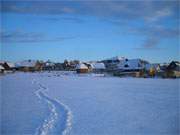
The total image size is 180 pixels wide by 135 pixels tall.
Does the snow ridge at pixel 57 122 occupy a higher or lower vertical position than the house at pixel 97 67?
lower

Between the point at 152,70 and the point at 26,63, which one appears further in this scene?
the point at 26,63

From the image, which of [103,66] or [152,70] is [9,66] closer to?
[103,66]

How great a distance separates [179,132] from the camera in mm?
7938

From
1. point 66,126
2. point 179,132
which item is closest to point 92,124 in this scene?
point 66,126

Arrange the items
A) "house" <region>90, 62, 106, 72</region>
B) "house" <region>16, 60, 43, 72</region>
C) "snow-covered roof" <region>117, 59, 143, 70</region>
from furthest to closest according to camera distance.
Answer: "house" <region>16, 60, 43, 72</region> → "house" <region>90, 62, 106, 72</region> → "snow-covered roof" <region>117, 59, 143, 70</region>

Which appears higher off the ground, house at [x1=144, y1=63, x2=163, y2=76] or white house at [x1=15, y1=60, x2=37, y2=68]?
white house at [x1=15, y1=60, x2=37, y2=68]

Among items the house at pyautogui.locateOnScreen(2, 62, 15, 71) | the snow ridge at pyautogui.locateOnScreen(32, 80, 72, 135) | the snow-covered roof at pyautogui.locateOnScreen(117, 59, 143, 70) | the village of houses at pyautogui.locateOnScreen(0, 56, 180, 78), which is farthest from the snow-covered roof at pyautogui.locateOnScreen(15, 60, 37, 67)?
the snow ridge at pyautogui.locateOnScreen(32, 80, 72, 135)

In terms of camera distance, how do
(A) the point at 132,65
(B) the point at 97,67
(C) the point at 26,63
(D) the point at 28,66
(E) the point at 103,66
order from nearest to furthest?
(A) the point at 132,65, (B) the point at 97,67, (E) the point at 103,66, (D) the point at 28,66, (C) the point at 26,63

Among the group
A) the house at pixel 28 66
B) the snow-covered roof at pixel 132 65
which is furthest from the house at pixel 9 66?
the snow-covered roof at pixel 132 65

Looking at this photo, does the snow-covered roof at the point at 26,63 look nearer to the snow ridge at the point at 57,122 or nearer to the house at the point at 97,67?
the house at the point at 97,67

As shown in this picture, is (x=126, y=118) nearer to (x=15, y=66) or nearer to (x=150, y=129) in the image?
(x=150, y=129)

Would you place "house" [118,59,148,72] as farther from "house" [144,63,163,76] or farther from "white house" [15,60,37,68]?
"white house" [15,60,37,68]

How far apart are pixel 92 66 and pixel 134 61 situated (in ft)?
68.0

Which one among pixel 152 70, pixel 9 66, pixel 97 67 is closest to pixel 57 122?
pixel 152 70
